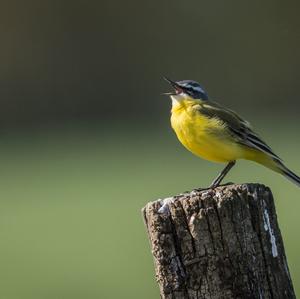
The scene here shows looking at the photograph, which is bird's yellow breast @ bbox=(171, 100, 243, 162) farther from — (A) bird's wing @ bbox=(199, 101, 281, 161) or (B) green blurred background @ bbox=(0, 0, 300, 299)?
(B) green blurred background @ bbox=(0, 0, 300, 299)

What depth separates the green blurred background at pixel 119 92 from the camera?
1884 cm

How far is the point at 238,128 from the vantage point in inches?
320

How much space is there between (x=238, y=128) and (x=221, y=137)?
12 cm

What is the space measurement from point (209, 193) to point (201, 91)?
2.91 meters

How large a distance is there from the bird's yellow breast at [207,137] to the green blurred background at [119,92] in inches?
335

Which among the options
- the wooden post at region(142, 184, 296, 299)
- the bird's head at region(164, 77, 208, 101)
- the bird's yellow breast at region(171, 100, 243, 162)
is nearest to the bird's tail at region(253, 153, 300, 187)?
the bird's yellow breast at region(171, 100, 243, 162)

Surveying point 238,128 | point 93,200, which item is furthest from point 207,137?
point 93,200

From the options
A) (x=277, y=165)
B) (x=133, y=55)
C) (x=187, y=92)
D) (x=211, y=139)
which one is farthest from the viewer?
(x=133, y=55)

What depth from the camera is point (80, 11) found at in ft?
90.2

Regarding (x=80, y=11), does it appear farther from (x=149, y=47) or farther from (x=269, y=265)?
(x=269, y=265)

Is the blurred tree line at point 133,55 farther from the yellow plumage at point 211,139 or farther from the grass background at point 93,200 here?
the yellow plumage at point 211,139

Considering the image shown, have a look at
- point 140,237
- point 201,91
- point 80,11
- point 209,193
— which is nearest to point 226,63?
point 80,11

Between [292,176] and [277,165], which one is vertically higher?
[277,165]

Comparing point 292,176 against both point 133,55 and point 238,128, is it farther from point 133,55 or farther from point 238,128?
point 133,55
